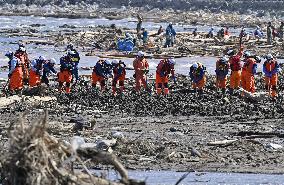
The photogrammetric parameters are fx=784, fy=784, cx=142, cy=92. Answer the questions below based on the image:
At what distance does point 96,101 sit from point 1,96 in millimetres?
2991

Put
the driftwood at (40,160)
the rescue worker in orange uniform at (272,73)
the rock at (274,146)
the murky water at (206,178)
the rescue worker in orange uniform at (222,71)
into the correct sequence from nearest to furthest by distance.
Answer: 1. the driftwood at (40,160)
2. the murky water at (206,178)
3. the rock at (274,146)
4. the rescue worker in orange uniform at (272,73)
5. the rescue worker in orange uniform at (222,71)

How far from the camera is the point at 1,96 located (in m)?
24.6

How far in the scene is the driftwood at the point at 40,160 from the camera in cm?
734

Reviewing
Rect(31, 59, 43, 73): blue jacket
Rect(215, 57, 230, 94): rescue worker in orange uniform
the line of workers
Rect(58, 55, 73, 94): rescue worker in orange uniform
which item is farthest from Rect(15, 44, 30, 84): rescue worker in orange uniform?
Rect(215, 57, 230, 94): rescue worker in orange uniform

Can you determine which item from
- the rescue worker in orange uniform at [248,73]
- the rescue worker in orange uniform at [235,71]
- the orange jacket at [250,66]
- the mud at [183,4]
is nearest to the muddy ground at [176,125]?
the rescue worker in orange uniform at [235,71]

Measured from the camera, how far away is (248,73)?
26.2m

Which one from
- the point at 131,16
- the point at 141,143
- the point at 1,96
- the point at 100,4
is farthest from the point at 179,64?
the point at 100,4

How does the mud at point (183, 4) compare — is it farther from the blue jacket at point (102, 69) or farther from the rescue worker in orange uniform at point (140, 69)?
the blue jacket at point (102, 69)

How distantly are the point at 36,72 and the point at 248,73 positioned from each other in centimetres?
716

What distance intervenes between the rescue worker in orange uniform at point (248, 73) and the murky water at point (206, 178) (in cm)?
1131

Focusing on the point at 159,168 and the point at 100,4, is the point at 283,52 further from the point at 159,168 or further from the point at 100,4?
the point at 100,4

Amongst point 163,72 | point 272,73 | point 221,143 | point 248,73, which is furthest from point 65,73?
point 221,143

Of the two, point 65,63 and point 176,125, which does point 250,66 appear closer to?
point 176,125

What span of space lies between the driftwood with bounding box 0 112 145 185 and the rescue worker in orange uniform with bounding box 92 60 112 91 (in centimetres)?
1884
